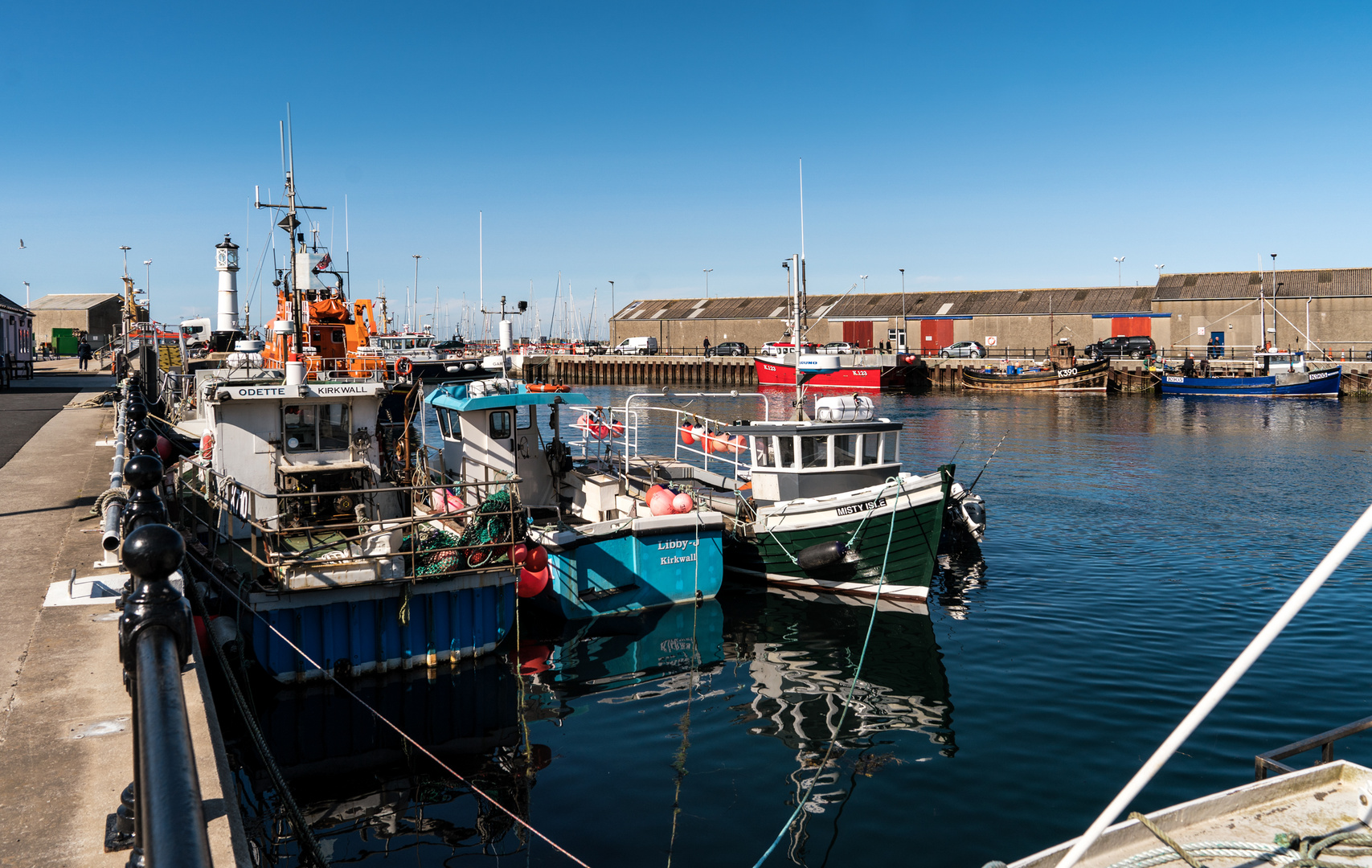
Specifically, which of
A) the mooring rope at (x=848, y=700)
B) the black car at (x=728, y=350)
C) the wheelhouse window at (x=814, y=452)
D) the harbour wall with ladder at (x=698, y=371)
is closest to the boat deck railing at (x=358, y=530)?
the mooring rope at (x=848, y=700)

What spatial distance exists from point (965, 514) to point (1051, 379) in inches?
1947

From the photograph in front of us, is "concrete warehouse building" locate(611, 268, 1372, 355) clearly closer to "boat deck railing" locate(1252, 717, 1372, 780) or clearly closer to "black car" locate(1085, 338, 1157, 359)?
"black car" locate(1085, 338, 1157, 359)

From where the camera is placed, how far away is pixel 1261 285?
→ 72.4m

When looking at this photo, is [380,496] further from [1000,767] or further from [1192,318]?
[1192,318]

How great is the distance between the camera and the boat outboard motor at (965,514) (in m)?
20.7

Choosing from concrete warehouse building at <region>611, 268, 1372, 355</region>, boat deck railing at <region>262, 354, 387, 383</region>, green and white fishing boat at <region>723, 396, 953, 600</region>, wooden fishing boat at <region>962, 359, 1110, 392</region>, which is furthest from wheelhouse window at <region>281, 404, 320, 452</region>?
concrete warehouse building at <region>611, 268, 1372, 355</region>

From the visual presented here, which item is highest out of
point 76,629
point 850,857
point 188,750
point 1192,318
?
point 1192,318

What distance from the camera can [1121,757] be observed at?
10352 mm

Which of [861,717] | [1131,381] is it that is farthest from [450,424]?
[1131,381]

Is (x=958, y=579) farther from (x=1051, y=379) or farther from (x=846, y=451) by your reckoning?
(x=1051, y=379)

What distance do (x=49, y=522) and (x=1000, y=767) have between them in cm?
1232

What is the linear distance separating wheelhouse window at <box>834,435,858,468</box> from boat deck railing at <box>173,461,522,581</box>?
23.4 ft

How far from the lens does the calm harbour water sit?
8992 millimetres

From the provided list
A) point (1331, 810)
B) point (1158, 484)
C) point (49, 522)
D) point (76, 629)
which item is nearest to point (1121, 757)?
point (1331, 810)
